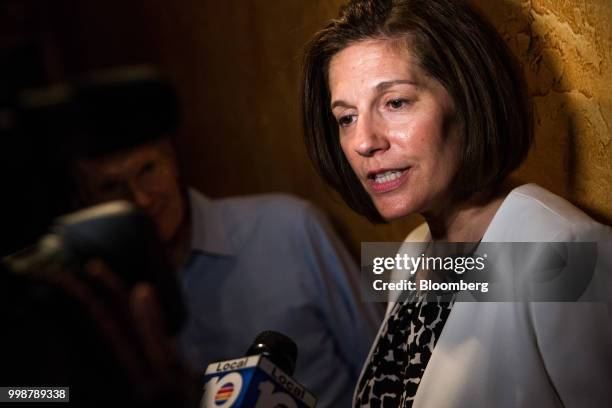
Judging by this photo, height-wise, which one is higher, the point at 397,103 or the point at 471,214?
the point at 397,103

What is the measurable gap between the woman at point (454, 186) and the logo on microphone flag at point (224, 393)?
0.37m

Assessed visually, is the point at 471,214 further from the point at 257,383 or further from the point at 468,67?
the point at 257,383

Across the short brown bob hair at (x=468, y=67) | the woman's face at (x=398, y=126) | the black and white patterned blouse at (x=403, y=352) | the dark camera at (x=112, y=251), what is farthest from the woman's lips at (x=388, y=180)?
the dark camera at (x=112, y=251)

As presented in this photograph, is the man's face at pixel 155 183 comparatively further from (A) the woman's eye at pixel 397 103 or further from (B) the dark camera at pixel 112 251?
(B) the dark camera at pixel 112 251

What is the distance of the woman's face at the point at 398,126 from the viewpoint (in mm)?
1134

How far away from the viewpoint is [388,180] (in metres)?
1.19

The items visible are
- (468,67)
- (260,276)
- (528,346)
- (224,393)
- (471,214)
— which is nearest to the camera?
(224,393)

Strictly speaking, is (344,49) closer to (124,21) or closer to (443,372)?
(443,372)

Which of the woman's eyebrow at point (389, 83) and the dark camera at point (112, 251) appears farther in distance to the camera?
the woman's eyebrow at point (389, 83)

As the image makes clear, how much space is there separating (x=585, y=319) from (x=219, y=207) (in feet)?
4.69

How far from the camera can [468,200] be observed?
1238 mm

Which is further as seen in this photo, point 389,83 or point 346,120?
point 346,120

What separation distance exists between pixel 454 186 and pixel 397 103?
0.63 feet

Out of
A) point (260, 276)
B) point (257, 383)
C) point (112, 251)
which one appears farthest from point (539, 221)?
point (260, 276)
